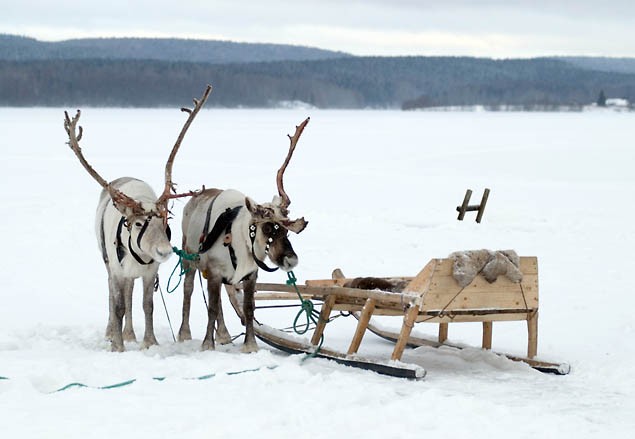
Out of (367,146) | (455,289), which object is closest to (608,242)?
(455,289)

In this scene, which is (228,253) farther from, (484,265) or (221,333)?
(484,265)

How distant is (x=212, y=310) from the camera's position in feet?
31.3

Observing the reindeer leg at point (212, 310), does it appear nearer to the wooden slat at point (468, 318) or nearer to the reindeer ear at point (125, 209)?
the reindeer ear at point (125, 209)

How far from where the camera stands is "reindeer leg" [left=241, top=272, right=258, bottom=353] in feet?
30.8

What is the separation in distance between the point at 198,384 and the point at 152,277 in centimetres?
203

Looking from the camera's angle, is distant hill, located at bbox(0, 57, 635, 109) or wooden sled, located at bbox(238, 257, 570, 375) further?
distant hill, located at bbox(0, 57, 635, 109)

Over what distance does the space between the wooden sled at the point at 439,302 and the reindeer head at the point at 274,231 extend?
1.90ft

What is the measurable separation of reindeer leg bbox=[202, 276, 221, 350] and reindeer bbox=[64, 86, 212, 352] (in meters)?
0.50

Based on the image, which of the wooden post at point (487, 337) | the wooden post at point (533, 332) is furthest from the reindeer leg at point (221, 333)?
the wooden post at point (533, 332)

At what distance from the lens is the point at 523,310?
906cm

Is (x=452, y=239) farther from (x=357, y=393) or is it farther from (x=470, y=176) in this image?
(x=470, y=176)

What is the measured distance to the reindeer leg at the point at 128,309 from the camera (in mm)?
9523

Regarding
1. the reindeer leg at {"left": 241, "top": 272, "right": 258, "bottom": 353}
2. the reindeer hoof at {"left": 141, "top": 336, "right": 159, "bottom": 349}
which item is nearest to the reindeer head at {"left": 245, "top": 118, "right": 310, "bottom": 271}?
the reindeer leg at {"left": 241, "top": 272, "right": 258, "bottom": 353}

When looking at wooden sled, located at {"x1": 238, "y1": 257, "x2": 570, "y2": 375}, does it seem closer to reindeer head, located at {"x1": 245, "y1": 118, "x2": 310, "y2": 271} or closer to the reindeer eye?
reindeer head, located at {"x1": 245, "y1": 118, "x2": 310, "y2": 271}
